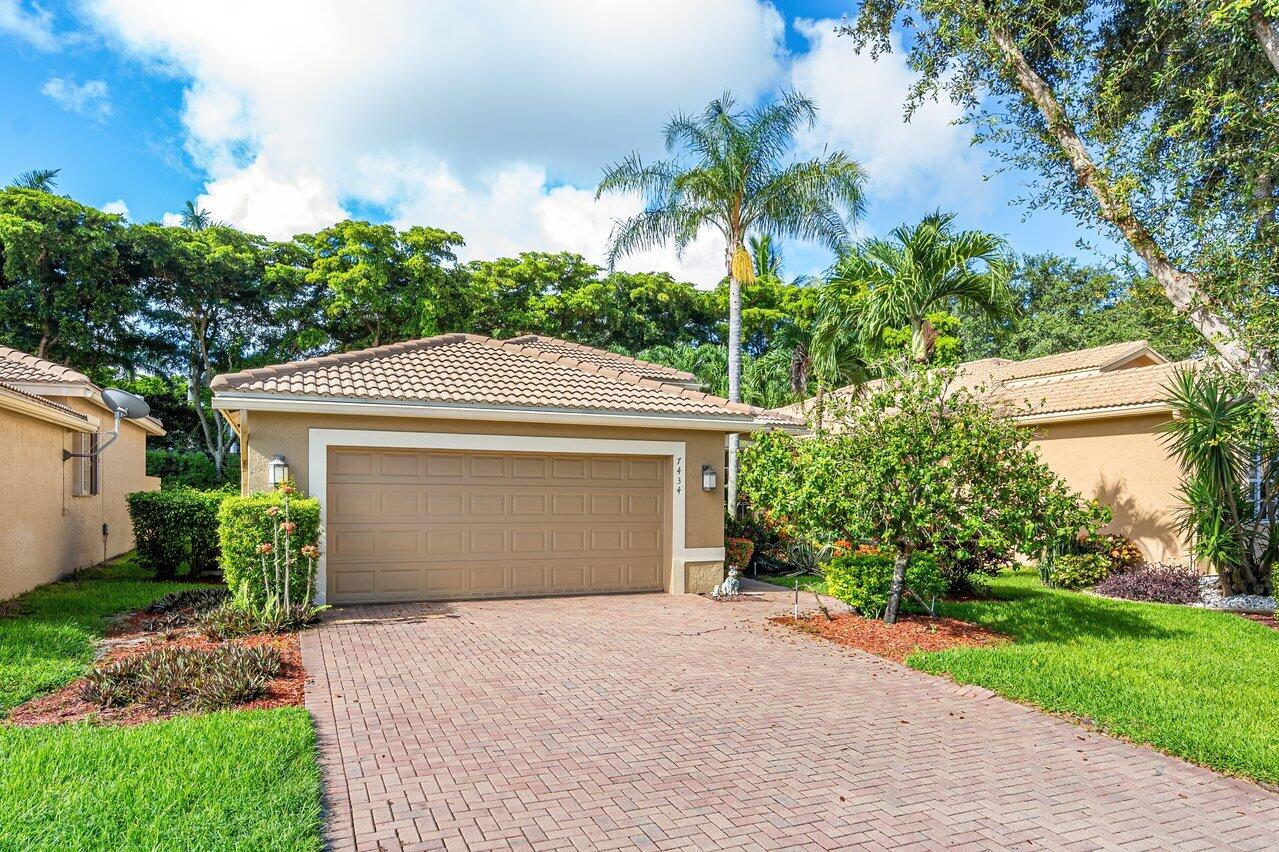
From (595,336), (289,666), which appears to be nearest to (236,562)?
(289,666)

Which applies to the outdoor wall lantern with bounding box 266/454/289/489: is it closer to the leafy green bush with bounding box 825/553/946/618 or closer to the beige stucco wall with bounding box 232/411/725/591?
the beige stucco wall with bounding box 232/411/725/591

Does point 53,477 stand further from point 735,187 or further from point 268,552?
point 735,187

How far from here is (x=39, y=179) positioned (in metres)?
26.4

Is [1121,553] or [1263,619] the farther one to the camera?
[1121,553]

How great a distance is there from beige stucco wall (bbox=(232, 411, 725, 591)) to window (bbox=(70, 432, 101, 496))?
4.24m

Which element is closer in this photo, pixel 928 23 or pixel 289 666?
pixel 289 666

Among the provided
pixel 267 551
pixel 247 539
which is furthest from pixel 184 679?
pixel 247 539

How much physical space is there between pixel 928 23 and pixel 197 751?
12038 millimetres

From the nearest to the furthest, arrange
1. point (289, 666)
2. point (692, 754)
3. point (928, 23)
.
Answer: point (692, 754)
point (289, 666)
point (928, 23)

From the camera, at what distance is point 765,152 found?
17.3m

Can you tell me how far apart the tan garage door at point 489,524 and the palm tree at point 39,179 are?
23879 mm

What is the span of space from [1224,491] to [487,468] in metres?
11.3

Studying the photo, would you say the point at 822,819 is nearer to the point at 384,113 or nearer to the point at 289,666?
the point at 289,666

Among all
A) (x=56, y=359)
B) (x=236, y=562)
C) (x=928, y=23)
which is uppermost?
(x=928, y=23)
